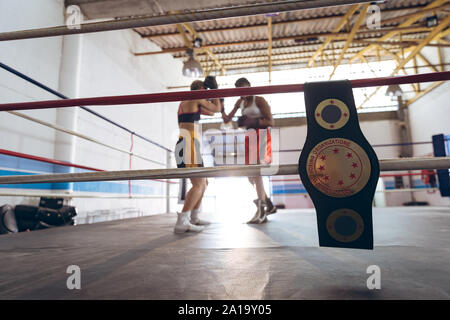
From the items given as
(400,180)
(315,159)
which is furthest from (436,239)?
(400,180)

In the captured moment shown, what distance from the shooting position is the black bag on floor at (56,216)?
258 centimetres

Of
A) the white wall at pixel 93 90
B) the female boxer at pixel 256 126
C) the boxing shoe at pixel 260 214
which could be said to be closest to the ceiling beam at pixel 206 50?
the white wall at pixel 93 90

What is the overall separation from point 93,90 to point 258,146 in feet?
8.93

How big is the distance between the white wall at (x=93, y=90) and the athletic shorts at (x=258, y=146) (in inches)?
88.8

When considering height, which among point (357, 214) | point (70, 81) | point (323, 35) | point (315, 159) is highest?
point (323, 35)

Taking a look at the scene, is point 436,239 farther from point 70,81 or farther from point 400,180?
point 400,180

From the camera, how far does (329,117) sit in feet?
2.75

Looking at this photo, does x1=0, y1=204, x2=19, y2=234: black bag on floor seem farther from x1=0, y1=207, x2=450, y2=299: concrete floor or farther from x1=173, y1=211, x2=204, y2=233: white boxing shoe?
x1=173, y1=211, x2=204, y2=233: white boxing shoe

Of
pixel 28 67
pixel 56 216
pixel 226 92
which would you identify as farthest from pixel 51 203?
pixel 226 92

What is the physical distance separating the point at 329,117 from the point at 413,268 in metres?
0.49

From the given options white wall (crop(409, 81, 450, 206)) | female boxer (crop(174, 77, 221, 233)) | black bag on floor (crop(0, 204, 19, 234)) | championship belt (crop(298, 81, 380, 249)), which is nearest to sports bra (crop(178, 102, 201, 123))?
female boxer (crop(174, 77, 221, 233))

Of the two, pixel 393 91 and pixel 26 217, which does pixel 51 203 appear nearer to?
pixel 26 217

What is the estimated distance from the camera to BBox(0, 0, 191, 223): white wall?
9.02 feet
